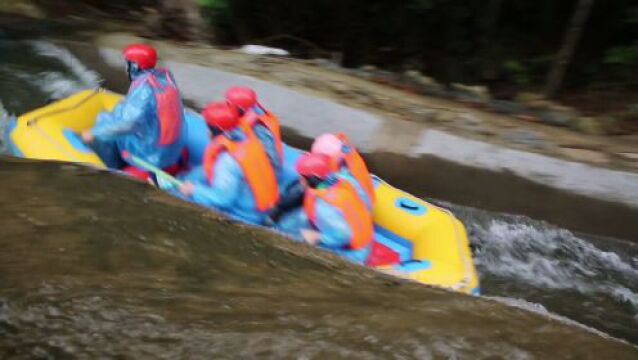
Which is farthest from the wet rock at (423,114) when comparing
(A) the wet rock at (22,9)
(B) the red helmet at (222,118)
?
(A) the wet rock at (22,9)

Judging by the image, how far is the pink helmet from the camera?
4160 mm

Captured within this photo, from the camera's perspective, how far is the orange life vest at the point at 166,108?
462 cm

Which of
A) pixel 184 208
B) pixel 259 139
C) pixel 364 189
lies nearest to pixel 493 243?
pixel 364 189

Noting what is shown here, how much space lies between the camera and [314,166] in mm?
3770

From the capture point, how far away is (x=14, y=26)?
755 centimetres

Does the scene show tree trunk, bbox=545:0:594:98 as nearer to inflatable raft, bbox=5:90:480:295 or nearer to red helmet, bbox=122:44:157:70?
inflatable raft, bbox=5:90:480:295

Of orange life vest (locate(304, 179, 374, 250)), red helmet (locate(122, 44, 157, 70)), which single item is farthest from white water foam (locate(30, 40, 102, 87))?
A: orange life vest (locate(304, 179, 374, 250))

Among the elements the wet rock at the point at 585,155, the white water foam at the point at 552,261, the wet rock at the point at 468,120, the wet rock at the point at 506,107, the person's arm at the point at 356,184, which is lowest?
the white water foam at the point at 552,261

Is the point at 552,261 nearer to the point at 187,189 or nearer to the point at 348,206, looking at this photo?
the point at 348,206

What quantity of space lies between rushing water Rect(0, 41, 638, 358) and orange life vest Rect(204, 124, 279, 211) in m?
0.59

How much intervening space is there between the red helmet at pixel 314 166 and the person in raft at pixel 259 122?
0.52 m

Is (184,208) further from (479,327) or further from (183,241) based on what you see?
(479,327)

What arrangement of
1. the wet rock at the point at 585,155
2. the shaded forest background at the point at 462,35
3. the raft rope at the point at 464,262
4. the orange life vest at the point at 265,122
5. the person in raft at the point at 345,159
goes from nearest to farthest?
the raft rope at the point at 464,262, the person in raft at the point at 345,159, the orange life vest at the point at 265,122, the wet rock at the point at 585,155, the shaded forest background at the point at 462,35

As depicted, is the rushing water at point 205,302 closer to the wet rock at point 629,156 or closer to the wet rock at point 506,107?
the wet rock at point 629,156
